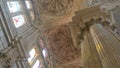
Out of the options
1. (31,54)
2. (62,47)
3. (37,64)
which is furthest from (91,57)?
(62,47)

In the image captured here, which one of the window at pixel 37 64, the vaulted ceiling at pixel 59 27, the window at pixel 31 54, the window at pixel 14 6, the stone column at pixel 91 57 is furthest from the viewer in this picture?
the vaulted ceiling at pixel 59 27

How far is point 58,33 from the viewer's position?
18469mm

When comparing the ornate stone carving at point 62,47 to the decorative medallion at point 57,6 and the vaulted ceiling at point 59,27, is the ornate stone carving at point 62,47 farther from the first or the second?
the decorative medallion at point 57,6

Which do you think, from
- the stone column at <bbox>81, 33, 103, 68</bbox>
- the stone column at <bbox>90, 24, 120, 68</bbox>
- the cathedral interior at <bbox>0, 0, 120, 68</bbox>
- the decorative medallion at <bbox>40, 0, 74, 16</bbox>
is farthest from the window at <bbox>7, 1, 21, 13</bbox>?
the stone column at <bbox>90, 24, 120, 68</bbox>

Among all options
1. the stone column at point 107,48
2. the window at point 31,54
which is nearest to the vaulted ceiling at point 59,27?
the window at point 31,54

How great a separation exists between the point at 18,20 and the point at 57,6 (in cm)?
475

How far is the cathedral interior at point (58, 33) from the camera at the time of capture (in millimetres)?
6432

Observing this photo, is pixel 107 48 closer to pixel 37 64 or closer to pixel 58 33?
pixel 37 64

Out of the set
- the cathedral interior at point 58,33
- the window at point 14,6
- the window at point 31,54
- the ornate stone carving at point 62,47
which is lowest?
the ornate stone carving at point 62,47

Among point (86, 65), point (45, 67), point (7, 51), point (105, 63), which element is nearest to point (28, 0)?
point (45, 67)

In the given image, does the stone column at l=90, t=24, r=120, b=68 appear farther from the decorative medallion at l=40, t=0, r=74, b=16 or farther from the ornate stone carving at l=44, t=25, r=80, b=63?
the ornate stone carving at l=44, t=25, r=80, b=63

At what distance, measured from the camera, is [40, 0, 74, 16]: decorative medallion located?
17438 millimetres

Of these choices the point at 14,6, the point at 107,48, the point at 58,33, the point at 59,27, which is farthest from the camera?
the point at 58,33

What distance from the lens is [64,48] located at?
63.0ft
